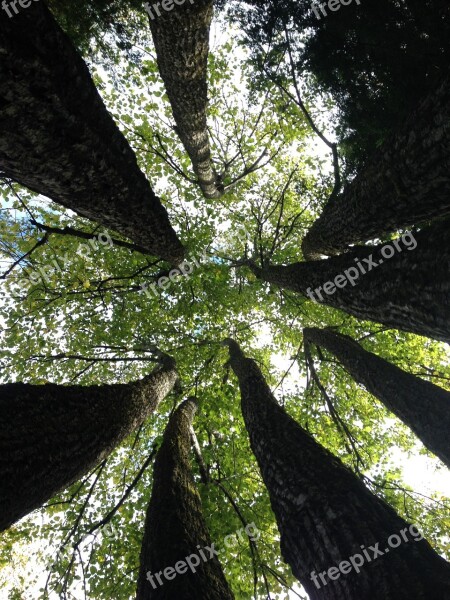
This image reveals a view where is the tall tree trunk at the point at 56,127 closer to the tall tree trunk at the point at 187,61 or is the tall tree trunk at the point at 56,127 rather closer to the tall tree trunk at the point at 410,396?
the tall tree trunk at the point at 187,61

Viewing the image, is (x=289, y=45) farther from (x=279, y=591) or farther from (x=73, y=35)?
(x=279, y=591)

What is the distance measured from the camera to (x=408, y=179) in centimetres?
379

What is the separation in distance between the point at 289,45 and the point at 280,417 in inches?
228

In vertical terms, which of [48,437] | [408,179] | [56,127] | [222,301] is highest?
[222,301]

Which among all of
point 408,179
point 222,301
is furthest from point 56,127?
point 222,301

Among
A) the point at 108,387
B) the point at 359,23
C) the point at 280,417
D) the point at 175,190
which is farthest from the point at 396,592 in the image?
the point at 175,190

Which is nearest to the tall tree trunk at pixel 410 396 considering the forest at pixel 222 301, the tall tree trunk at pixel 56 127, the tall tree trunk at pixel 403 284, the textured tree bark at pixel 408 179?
the forest at pixel 222 301

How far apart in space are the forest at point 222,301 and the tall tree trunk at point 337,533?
15mm

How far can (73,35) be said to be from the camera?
5711mm

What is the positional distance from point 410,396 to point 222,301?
19.1 feet

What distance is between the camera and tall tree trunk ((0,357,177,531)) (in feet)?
7.91

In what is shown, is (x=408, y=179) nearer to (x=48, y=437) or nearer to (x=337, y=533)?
(x=337, y=533)

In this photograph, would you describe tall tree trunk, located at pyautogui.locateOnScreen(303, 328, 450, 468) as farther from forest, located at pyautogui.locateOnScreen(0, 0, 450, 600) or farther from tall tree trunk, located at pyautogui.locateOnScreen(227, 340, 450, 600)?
tall tree trunk, located at pyautogui.locateOnScreen(227, 340, 450, 600)

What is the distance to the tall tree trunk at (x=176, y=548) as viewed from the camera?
2.73 metres
